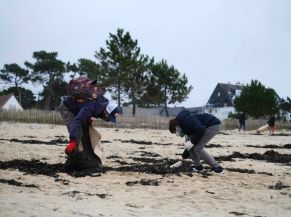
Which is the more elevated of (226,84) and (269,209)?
(226,84)

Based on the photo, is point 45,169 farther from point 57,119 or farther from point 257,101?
point 257,101

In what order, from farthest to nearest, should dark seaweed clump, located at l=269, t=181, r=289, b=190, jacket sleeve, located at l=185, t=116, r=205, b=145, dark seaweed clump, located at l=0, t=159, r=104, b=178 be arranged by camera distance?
jacket sleeve, located at l=185, t=116, r=205, b=145, dark seaweed clump, located at l=0, t=159, r=104, b=178, dark seaweed clump, located at l=269, t=181, r=289, b=190

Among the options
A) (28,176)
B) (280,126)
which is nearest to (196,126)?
(28,176)

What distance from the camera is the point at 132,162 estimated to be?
9.63m

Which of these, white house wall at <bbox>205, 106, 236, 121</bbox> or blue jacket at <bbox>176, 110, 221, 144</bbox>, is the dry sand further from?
white house wall at <bbox>205, 106, 236, 121</bbox>

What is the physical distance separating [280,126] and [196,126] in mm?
42238

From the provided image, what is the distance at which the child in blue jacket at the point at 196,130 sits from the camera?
7500 millimetres

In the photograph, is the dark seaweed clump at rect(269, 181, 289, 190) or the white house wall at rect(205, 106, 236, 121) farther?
the white house wall at rect(205, 106, 236, 121)

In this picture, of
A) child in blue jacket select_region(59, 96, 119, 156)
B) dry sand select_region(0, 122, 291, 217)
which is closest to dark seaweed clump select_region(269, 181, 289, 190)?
dry sand select_region(0, 122, 291, 217)

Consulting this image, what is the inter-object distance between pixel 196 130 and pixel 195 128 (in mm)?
41

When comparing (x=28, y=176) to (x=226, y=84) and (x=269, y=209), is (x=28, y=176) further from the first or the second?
(x=226, y=84)

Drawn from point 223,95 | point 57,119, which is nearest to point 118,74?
point 57,119

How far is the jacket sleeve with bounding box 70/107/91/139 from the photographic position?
6887 millimetres

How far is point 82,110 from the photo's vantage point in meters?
7.24
